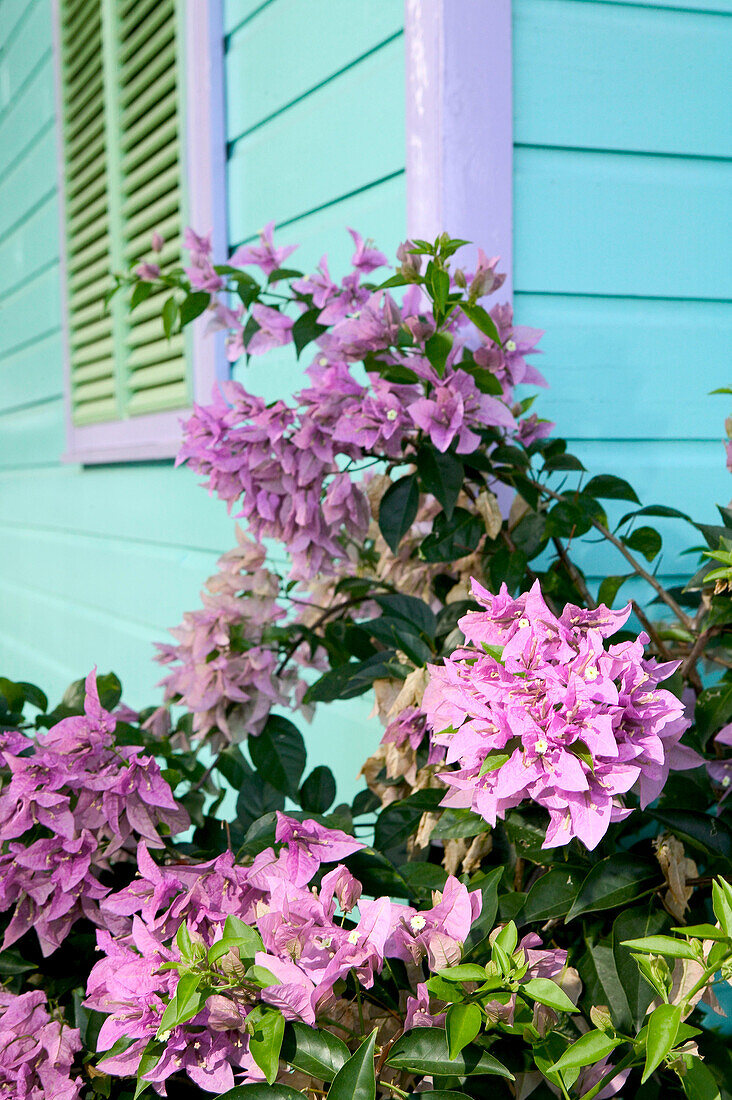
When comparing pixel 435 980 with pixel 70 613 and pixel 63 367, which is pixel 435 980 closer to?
pixel 70 613

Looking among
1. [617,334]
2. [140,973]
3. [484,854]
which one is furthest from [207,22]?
[140,973]

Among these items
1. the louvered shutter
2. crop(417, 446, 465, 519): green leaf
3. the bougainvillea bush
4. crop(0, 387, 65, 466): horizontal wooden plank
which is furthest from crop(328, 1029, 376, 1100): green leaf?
crop(0, 387, 65, 466): horizontal wooden plank

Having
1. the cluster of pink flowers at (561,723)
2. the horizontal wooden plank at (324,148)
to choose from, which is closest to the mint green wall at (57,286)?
the horizontal wooden plank at (324,148)

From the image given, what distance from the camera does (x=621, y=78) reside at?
1.20 metres

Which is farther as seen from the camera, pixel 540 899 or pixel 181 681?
pixel 181 681

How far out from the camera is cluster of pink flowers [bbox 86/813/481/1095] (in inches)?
24.0

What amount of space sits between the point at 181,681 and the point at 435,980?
0.60m

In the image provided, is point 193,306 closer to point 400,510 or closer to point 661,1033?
point 400,510

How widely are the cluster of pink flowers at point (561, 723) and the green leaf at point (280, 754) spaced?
47 cm

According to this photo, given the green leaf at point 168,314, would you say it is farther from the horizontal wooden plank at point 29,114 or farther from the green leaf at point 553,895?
the horizontal wooden plank at point 29,114

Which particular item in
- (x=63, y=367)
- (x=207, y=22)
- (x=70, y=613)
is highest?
(x=207, y=22)

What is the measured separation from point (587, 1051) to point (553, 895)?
0.18 meters

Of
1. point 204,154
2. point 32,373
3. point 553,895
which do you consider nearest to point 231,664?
point 553,895

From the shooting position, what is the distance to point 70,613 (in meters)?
2.79
